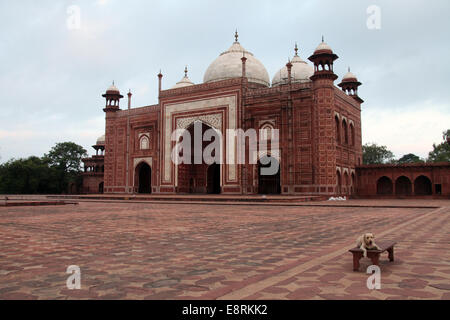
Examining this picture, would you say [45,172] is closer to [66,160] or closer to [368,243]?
[66,160]

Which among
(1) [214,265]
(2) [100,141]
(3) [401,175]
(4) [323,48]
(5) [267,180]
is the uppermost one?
(4) [323,48]

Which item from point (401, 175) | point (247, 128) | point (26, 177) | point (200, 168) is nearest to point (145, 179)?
point (200, 168)

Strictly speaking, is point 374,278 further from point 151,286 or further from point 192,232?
point 192,232

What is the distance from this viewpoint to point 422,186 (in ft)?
77.4

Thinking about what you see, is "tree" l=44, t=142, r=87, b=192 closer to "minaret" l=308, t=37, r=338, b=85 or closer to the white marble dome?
the white marble dome

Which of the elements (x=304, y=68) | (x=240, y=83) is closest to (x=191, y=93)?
(x=240, y=83)

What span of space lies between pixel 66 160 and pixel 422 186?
1150 inches

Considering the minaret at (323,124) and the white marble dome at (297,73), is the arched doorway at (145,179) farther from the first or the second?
the minaret at (323,124)

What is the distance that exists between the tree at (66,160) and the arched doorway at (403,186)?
26466 millimetres

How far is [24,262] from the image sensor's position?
11.5ft

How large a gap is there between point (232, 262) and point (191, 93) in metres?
22.5

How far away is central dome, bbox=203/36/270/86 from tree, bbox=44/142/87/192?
51.1ft

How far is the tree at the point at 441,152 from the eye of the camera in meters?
33.5

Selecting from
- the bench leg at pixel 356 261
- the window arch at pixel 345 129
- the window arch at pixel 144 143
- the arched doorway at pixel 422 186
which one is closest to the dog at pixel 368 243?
the bench leg at pixel 356 261
